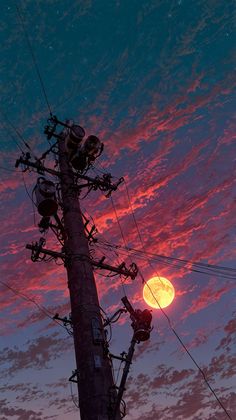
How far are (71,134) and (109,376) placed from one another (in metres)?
8.89

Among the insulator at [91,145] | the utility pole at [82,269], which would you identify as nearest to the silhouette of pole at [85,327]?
the utility pole at [82,269]

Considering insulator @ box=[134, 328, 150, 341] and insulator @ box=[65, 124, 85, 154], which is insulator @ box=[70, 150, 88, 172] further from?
insulator @ box=[134, 328, 150, 341]

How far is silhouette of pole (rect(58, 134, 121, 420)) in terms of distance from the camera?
29.3ft

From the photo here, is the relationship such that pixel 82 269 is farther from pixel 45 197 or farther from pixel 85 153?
pixel 85 153

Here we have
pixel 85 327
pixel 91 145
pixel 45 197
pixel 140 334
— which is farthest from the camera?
pixel 91 145

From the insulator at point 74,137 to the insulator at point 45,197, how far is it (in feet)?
10.4

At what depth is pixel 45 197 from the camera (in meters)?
11.7

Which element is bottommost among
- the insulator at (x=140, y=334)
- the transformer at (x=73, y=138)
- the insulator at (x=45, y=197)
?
the insulator at (x=140, y=334)

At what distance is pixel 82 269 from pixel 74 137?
19.0 feet

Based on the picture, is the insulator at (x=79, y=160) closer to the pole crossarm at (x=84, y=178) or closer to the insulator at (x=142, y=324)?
the pole crossarm at (x=84, y=178)

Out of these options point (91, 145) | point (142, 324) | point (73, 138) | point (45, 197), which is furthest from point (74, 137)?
point (142, 324)

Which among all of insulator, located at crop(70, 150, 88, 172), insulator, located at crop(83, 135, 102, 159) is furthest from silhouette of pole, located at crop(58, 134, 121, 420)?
insulator, located at crop(83, 135, 102, 159)

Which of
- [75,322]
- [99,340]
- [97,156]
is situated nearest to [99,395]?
[99,340]

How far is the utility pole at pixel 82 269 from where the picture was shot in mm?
9062
